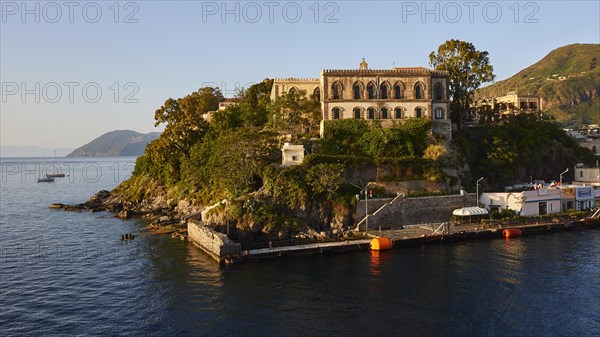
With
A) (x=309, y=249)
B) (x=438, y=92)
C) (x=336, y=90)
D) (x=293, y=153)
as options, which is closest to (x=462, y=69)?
(x=438, y=92)

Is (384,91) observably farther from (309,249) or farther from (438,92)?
(309,249)

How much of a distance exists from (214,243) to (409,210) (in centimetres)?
2875

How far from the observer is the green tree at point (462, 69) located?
86688mm

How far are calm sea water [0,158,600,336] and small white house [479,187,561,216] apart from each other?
9.49 m

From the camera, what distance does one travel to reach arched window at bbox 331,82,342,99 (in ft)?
247

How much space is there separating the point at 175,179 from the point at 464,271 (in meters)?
62.4

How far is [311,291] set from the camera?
127 ft

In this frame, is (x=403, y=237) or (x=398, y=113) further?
(x=398, y=113)

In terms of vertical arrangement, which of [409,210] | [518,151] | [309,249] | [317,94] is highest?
[317,94]

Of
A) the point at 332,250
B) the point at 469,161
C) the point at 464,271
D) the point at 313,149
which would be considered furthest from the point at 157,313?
the point at 469,161

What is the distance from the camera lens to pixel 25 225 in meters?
78.7

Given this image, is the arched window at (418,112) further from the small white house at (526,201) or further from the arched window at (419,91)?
the small white house at (526,201)

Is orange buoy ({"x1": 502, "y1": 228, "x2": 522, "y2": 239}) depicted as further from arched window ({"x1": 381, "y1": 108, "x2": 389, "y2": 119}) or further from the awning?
arched window ({"x1": 381, "y1": 108, "x2": 389, "y2": 119})

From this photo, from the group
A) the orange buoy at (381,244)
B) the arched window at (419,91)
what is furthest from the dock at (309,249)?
the arched window at (419,91)
